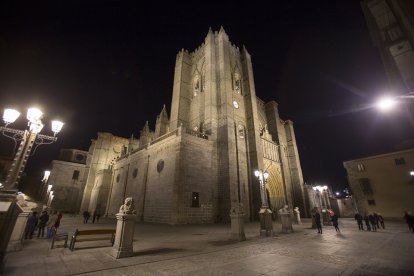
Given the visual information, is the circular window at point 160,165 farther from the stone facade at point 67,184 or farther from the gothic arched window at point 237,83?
the stone facade at point 67,184

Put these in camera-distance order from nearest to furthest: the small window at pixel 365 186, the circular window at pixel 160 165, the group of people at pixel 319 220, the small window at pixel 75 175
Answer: the group of people at pixel 319 220 → the circular window at pixel 160 165 → the small window at pixel 365 186 → the small window at pixel 75 175

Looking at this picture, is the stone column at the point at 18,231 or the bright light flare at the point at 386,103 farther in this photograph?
the stone column at the point at 18,231

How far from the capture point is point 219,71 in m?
24.0

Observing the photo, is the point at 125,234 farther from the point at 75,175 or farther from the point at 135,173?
the point at 75,175

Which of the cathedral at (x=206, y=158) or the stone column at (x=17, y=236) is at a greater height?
the cathedral at (x=206, y=158)

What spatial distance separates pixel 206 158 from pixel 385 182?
22448 mm

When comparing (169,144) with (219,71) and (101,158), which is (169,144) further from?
(101,158)

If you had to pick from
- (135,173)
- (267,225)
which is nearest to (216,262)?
(267,225)

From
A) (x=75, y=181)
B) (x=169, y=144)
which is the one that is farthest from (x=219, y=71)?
(x=75, y=181)

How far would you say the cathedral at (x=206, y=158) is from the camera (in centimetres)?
1661

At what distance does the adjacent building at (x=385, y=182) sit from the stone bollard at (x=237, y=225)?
20.3 m

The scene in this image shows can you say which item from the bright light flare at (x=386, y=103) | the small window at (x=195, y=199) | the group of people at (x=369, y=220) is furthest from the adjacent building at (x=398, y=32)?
the small window at (x=195, y=199)

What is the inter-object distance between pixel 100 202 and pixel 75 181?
41.9 ft

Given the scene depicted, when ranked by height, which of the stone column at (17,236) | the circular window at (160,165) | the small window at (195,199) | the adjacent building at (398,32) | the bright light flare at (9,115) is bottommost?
the stone column at (17,236)
